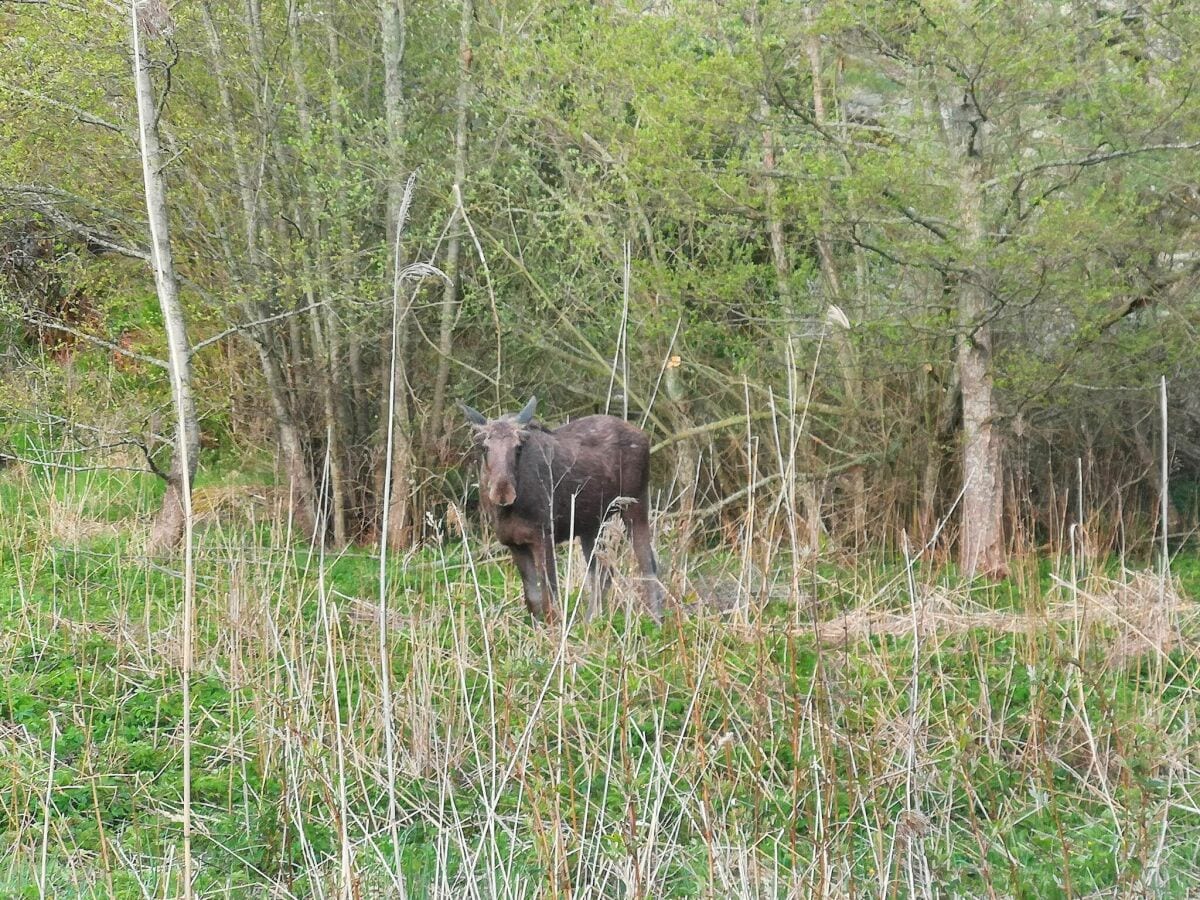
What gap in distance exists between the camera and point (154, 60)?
838 centimetres

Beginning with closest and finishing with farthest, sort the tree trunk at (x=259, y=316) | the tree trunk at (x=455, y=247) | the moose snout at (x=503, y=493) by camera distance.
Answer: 1. the moose snout at (x=503, y=493)
2. the tree trunk at (x=259, y=316)
3. the tree trunk at (x=455, y=247)

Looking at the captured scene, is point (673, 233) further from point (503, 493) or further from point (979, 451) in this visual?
point (503, 493)

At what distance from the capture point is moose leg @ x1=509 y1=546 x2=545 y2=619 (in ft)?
24.8

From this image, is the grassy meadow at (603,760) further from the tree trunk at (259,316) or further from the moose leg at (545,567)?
the tree trunk at (259,316)

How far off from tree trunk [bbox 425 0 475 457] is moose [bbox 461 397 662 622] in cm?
293

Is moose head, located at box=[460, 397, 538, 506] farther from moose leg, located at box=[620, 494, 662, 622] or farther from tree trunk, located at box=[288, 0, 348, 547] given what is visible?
tree trunk, located at box=[288, 0, 348, 547]

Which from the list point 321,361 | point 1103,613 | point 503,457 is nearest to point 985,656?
point 1103,613

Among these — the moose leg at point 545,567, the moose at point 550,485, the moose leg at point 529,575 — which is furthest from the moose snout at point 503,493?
the moose leg at point 529,575

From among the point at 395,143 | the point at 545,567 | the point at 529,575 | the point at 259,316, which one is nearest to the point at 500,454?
the point at 545,567

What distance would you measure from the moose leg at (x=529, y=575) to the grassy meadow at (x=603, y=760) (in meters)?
0.18

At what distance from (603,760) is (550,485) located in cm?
270

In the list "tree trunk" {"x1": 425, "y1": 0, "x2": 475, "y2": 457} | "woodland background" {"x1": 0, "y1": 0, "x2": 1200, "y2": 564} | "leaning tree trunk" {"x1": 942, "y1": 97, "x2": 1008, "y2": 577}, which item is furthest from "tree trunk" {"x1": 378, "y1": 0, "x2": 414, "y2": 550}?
"leaning tree trunk" {"x1": 942, "y1": 97, "x2": 1008, "y2": 577}

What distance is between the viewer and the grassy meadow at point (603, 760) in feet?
11.8

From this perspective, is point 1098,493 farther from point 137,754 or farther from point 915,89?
point 137,754
